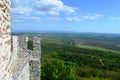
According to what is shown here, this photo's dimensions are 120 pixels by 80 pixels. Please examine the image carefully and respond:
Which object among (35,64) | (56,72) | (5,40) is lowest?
(56,72)

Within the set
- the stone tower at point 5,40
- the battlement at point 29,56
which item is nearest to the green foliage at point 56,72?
the battlement at point 29,56

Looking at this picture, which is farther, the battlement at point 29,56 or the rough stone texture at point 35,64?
the rough stone texture at point 35,64

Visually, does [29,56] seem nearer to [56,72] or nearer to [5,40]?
[5,40]

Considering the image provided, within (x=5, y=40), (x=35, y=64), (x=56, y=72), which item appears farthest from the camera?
(x=56, y=72)

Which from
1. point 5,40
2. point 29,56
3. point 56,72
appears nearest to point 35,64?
point 29,56

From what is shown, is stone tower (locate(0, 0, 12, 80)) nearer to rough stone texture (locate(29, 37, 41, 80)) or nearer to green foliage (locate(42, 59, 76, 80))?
rough stone texture (locate(29, 37, 41, 80))

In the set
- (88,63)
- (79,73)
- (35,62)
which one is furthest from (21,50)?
(88,63)

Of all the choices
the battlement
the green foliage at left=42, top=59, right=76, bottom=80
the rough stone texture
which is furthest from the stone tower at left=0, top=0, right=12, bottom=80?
the green foliage at left=42, top=59, right=76, bottom=80

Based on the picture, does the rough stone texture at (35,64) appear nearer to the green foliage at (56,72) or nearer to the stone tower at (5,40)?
the stone tower at (5,40)
